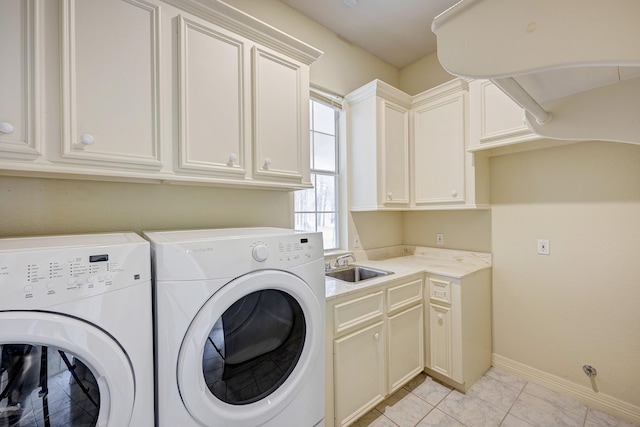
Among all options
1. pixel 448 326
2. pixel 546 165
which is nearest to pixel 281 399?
pixel 448 326

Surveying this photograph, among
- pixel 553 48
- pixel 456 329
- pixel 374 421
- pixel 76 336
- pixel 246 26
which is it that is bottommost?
pixel 374 421

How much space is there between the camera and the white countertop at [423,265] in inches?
66.9

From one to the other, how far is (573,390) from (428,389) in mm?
1000

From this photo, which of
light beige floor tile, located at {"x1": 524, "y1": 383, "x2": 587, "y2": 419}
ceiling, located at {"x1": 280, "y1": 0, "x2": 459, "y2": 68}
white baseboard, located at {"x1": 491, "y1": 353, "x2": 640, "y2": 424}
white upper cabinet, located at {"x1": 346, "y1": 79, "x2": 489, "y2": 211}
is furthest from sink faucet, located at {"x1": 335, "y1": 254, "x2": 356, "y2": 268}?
ceiling, located at {"x1": 280, "y1": 0, "x2": 459, "y2": 68}

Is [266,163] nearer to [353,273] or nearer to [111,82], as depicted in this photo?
[111,82]

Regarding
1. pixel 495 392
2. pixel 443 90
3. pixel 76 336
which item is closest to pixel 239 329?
pixel 76 336

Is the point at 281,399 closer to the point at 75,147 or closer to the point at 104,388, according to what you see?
the point at 104,388

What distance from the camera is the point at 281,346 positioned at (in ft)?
3.90

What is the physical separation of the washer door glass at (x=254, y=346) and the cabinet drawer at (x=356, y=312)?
0.36 meters

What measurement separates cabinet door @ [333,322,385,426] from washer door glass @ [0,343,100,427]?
3.57 ft

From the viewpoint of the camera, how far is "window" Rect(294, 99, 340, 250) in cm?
228

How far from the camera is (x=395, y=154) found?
238 centimetres

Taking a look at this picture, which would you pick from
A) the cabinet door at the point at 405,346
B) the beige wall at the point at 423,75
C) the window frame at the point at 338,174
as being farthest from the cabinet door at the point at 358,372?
the beige wall at the point at 423,75

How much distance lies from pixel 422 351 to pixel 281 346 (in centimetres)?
139
